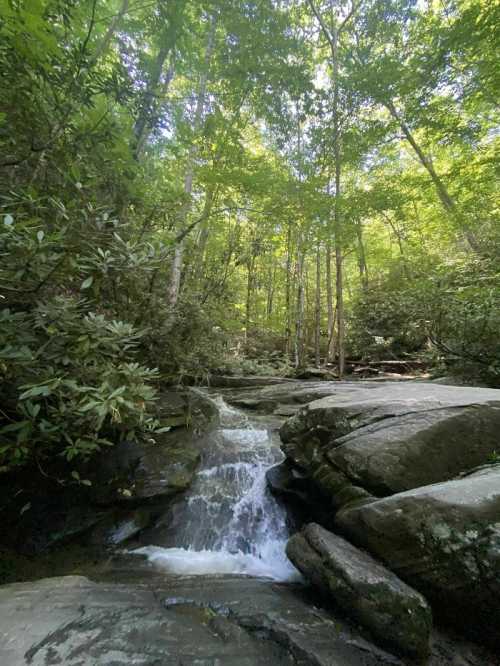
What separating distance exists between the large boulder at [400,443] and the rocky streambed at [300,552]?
2 centimetres

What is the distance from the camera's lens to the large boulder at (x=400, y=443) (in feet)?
8.88

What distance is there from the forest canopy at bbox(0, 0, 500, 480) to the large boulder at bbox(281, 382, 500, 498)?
6.88 ft

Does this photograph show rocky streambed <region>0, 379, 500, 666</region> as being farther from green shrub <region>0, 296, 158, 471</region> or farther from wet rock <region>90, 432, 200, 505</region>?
green shrub <region>0, 296, 158, 471</region>

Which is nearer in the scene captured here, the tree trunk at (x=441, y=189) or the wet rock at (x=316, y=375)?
the tree trunk at (x=441, y=189)

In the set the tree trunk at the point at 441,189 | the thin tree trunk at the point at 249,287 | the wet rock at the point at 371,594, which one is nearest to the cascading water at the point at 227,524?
the wet rock at the point at 371,594

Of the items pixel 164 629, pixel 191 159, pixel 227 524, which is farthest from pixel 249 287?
pixel 164 629

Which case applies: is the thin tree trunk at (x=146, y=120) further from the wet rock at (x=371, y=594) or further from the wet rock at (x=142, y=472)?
the wet rock at (x=371, y=594)

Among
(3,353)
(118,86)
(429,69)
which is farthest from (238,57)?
(3,353)

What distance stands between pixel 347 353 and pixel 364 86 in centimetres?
962

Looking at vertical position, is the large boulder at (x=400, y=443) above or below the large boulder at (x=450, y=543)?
above

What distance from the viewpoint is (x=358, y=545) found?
7.87 feet

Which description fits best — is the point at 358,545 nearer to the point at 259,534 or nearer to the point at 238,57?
the point at 259,534

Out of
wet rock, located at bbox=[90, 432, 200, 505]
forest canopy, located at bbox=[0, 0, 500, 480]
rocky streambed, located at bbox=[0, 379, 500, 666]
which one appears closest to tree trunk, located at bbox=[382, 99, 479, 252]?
forest canopy, located at bbox=[0, 0, 500, 480]

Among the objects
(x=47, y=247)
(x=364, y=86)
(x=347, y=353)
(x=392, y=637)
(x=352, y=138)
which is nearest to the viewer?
(x=392, y=637)
